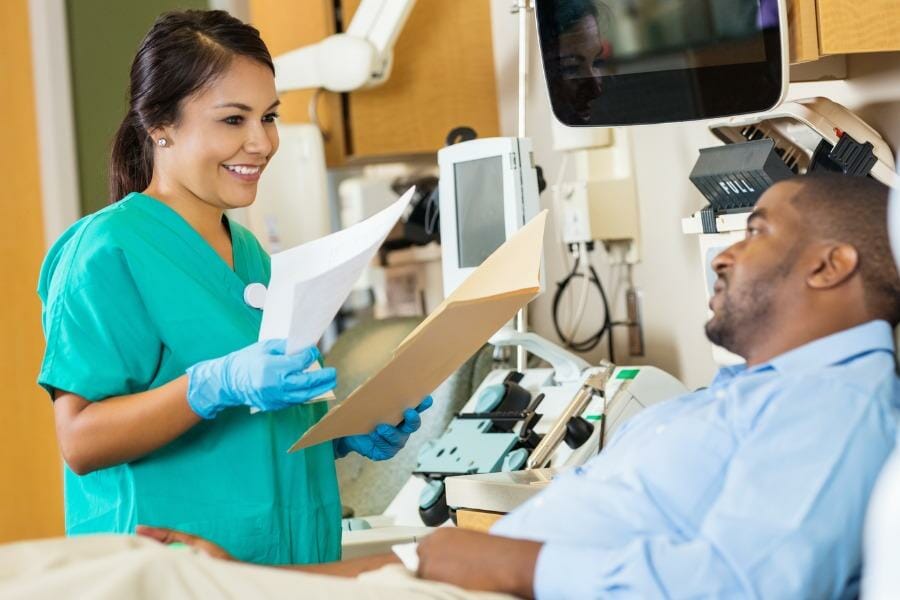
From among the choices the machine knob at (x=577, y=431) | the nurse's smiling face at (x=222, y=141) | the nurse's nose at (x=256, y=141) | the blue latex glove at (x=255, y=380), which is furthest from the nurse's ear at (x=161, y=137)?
the machine knob at (x=577, y=431)

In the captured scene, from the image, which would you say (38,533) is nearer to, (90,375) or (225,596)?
(90,375)

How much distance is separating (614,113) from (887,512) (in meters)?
1.12

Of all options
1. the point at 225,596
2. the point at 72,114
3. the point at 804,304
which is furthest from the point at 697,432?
the point at 72,114

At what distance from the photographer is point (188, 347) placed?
1.75m

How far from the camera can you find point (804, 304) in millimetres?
1386

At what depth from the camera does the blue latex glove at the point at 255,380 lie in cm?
160

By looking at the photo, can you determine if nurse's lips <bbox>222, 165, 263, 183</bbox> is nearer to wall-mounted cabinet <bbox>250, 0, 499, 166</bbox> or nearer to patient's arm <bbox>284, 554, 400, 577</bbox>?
patient's arm <bbox>284, 554, 400, 577</bbox>

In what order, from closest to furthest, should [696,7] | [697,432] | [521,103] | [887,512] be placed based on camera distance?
[887,512] < [697,432] < [696,7] < [521,103]

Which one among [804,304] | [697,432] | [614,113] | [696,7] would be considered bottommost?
[697,432]

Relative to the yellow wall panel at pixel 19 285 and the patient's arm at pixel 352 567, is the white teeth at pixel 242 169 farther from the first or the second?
the yellow wall panel at pixel 19 285

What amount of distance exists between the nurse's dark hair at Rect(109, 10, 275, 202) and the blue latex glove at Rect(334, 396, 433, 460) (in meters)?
0.52

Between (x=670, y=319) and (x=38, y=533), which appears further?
(x=38, y=533)

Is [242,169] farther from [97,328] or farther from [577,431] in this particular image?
[577,431]

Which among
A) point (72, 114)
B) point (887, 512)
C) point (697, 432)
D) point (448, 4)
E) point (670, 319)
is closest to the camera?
point (887, 512)
